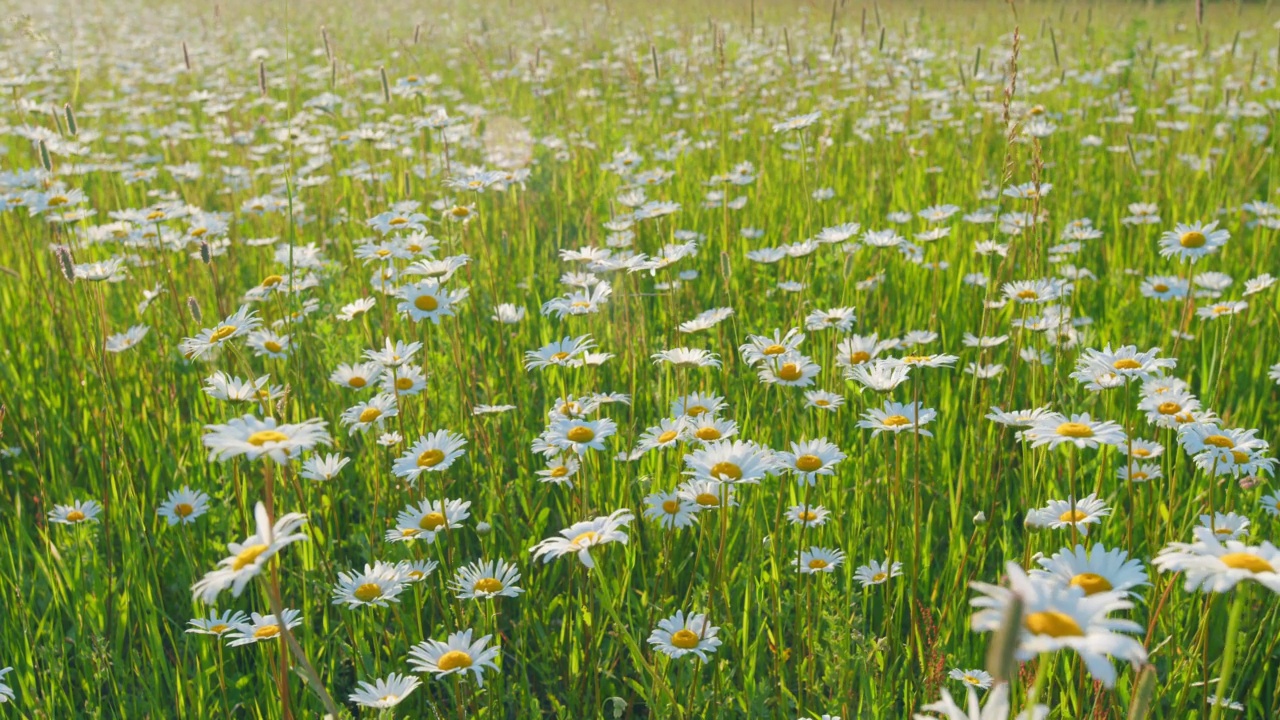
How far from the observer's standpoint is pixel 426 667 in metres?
1.35

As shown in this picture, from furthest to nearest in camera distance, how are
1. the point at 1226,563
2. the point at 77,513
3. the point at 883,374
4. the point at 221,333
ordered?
the point at 77,513, the point at 221,333, the point at 883,374, the point at 1226,563

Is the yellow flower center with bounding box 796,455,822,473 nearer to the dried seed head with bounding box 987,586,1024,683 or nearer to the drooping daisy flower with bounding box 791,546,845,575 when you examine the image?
the drooping daisy flower with bounding box 791,546,845,575

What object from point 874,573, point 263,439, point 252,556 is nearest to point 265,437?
point 263,439

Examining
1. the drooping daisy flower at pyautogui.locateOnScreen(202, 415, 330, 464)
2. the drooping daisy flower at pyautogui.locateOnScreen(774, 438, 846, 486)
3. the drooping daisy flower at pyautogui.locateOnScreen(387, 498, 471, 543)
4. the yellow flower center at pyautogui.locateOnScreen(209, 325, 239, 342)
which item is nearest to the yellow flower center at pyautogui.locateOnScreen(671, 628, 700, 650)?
the drooping daisy flower at pyautogui.locateOnScreen(774, 438, 846, 486)

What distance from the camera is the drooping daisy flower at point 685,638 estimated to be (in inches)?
55.4

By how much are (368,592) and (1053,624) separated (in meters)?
1.16

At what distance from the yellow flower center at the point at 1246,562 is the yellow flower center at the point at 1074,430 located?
1.49ft

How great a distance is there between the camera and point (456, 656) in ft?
4.54

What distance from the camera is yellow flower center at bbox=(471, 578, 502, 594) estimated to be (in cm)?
159

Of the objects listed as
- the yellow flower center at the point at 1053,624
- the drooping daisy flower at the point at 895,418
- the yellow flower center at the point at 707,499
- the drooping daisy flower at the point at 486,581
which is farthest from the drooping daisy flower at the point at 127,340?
the yellow flower center at the point at 1053,624

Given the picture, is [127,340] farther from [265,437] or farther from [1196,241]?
[1196,241]

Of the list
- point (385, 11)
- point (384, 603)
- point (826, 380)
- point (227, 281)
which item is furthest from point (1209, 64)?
point (385, 11)

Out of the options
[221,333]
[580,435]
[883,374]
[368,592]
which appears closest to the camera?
[368,592]

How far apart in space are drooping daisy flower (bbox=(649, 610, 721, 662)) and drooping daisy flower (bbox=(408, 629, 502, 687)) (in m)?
0.27
